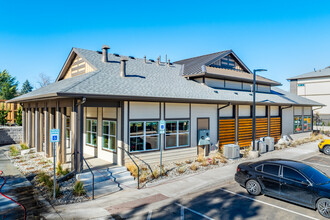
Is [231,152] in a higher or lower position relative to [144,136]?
lower

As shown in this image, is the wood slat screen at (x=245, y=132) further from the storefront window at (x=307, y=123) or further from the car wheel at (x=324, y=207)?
the storefront window at (x=307, y=123)

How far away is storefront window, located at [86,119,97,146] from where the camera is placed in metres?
14.9

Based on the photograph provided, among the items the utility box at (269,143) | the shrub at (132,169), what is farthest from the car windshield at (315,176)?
the utility box at (269,143)

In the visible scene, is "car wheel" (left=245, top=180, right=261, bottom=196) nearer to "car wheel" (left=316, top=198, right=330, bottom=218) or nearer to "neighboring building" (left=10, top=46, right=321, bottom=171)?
"car wheel" (left=316, top=198, right=330, bottom=218)

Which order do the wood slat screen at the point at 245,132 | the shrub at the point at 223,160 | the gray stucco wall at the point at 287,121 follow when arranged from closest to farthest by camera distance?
the shrub at the point at 223,160 < the wood slat screen at the point at 245,132 < the gray stucco wall at the point at 287,121

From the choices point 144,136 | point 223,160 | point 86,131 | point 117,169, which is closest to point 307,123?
point 223,160

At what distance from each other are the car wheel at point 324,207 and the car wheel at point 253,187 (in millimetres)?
2071

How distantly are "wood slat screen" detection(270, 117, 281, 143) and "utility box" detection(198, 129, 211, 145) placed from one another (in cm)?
943

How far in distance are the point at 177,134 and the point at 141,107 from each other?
125 inches

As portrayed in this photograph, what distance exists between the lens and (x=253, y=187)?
9305 mm

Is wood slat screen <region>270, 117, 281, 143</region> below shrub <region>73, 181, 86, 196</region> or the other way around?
the other way around

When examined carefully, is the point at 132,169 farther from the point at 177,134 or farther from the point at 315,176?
the point at 315,176

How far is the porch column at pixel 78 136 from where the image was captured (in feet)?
34.7

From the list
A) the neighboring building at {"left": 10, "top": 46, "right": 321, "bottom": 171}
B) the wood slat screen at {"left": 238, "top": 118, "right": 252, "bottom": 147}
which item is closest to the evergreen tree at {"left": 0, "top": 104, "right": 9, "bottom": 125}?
the neighboring building at {"left": 10, "top": 46, "right": 321, "bottom": 171}
